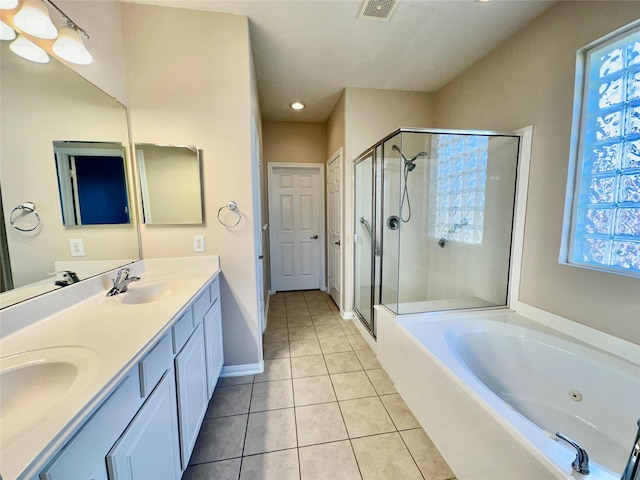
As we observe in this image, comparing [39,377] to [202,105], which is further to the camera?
[202,105]

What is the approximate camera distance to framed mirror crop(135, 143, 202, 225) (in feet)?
5.72

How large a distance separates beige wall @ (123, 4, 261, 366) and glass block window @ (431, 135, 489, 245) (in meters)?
1.65

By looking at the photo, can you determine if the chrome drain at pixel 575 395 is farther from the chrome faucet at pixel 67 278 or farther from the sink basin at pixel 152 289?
the chrome faucet at pixel 67 278

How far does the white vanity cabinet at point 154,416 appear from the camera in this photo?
60 centimetres

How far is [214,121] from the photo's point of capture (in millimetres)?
1777

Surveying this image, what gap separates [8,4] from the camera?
0.95m

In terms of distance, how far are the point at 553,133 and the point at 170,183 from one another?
101 inches

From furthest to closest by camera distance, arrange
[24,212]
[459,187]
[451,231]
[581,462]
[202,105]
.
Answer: [451,231]
[459,187]
[202,105]
[24,212]
[581,462]

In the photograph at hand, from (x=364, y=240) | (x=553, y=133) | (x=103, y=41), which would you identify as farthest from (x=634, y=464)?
(x=103, y=41)

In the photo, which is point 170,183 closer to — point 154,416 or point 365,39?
point 154,416

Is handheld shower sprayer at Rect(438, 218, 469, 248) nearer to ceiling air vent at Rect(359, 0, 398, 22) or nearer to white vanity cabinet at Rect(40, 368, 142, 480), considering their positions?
ceiling air vent at Rect(359, 0, 398, 22)

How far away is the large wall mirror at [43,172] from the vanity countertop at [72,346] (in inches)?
3.5

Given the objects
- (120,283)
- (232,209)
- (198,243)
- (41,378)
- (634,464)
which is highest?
(232,209)

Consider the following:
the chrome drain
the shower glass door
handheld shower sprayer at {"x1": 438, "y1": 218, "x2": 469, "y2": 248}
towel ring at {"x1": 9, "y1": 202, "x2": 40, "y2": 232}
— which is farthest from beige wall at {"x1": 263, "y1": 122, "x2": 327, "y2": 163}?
the chrome drain
